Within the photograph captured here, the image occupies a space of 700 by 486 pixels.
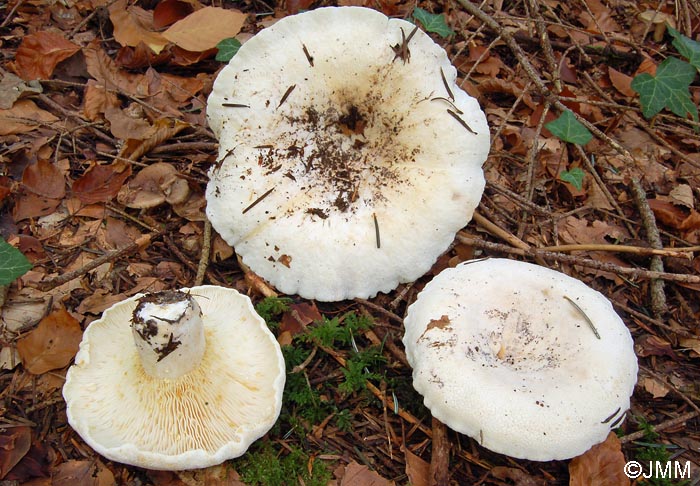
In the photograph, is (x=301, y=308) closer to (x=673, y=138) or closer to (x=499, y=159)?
(x=499, y=159)

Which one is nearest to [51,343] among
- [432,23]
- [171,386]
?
[171,386]

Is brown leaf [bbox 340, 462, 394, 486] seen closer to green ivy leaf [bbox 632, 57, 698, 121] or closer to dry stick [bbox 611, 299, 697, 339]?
dry stick [bbox 611, 299, 697, 339]

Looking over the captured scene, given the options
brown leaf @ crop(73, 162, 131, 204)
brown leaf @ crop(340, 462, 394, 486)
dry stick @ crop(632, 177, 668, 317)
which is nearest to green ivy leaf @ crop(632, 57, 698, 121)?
dry stick @ crop(632, 177, 668, 317)

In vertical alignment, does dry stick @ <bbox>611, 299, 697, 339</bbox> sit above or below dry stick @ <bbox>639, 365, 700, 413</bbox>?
above

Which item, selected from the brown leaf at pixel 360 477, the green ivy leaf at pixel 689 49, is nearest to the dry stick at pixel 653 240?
the green ivy leaf at pixel 689 49

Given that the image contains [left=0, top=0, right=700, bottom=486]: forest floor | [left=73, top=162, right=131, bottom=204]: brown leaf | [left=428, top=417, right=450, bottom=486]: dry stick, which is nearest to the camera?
[left=428, top=417, right=450, bottom=486]: dry stick

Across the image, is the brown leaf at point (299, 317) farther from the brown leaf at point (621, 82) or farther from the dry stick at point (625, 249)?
the brown leaf at point (621, 82)

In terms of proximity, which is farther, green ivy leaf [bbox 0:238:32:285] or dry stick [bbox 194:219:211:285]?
dry stick [bbox 194:219:211:285]
